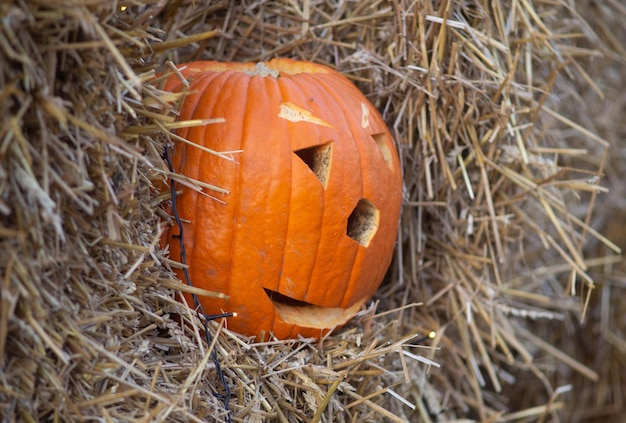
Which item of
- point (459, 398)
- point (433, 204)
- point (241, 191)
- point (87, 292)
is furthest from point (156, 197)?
point (459, 398)

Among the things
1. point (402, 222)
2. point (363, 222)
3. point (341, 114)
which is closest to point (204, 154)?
point (341, 114)

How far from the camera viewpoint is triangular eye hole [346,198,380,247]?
77.9 inches

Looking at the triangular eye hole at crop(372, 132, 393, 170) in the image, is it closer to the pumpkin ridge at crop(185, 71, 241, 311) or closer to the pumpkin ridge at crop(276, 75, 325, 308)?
the pumpkin ridge at crop(276, 75, 325, 308)

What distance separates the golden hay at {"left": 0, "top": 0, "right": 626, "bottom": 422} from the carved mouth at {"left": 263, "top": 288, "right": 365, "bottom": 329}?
5 cm

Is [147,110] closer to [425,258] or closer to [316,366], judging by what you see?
[316,366]

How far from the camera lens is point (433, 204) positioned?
2.35 m

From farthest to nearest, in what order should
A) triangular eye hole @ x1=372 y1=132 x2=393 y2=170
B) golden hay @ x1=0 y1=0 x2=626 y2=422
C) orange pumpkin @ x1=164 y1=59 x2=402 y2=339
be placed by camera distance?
1. triangular eye hole @ x1=372 y1=132 x2=393 y2=170
2. orange pumpkin @ x1=164 y1=59 x2=402 y2=339
3. golden hay @ x1=0 y1=0 x2=626 y2=422

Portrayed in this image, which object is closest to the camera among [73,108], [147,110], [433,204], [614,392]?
[73,108]

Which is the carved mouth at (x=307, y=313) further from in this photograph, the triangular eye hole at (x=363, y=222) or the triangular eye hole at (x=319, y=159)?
the triangular eye hole at (x=319, y=159)

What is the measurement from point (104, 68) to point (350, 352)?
3.60 feet

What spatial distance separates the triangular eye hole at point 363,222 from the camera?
1.98 metres

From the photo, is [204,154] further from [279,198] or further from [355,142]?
[355,142]

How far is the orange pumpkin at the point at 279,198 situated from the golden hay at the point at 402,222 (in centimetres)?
10

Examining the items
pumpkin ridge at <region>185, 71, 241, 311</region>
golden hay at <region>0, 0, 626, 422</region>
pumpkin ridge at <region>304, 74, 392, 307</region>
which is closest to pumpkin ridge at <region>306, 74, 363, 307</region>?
pumpkin ridge at <region>304, 74, 392, 307</region>
